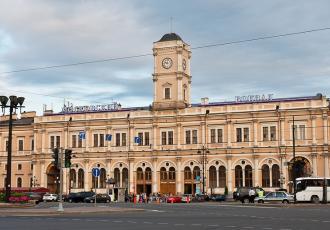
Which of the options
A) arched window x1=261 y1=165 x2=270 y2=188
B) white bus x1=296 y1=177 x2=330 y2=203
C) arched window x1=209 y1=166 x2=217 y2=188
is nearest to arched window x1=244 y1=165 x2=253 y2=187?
arched window x1=261 y1=165 x2=270 y2=188

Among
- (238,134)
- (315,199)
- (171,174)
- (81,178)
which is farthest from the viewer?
(81,178)

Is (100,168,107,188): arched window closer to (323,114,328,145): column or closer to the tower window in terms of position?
the tower window

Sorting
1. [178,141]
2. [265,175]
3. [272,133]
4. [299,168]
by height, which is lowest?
[265,175]

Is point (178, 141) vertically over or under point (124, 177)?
over

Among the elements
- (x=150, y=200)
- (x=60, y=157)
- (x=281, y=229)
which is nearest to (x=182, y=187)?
(x=150, y=200)

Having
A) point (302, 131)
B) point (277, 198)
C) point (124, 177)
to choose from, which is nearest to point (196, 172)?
point (124, 177)

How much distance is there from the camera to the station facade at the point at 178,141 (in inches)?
3514

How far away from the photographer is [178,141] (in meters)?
96.1

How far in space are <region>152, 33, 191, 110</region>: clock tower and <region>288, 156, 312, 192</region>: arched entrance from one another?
776 inches

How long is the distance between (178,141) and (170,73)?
36.5ft

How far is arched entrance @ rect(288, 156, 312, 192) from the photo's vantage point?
287 ft

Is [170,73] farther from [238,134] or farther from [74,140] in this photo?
[74,140]

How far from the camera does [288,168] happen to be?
292ft

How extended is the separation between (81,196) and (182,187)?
21.3 metres
